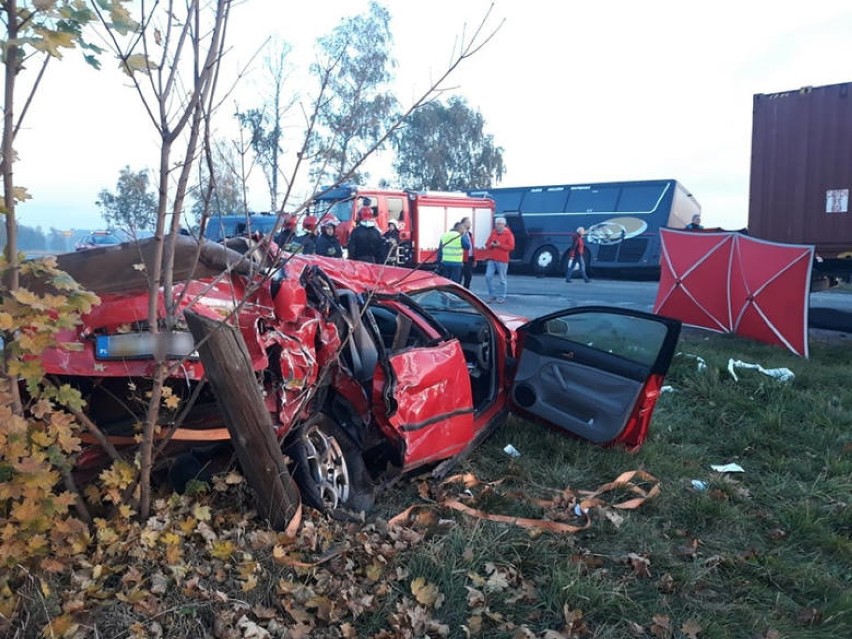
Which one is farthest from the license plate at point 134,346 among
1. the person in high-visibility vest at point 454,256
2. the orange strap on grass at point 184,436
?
the person in high-visibility vest at point 454,256

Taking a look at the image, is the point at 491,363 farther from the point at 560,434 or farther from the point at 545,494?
the point at 545,494

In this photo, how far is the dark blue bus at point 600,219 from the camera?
18.6 m

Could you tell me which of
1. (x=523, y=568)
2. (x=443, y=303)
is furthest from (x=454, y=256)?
(x=523, y=568)

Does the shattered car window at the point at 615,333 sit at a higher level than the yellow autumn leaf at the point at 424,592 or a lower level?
higher

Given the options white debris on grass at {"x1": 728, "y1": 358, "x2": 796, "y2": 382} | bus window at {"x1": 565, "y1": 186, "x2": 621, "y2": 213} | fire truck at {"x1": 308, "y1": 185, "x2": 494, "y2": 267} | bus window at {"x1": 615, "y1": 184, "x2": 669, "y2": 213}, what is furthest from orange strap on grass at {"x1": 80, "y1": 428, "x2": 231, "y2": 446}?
bus window at {"x1": 565, "y1": 186, "x2": 621, "y2": 213}

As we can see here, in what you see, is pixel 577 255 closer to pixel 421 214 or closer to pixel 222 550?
pixel 421 214

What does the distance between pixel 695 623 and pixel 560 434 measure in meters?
2.05

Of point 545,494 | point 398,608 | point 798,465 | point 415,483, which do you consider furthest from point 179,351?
point 798,465

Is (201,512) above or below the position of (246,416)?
below

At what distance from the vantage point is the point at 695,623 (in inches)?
114

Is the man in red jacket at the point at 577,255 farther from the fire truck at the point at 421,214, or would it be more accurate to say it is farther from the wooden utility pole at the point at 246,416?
the wooden utility pole at the point at 246,416

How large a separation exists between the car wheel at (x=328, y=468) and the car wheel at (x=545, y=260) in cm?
1691

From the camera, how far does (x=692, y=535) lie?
12.5ft

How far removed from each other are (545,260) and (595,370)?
52.5 feet
